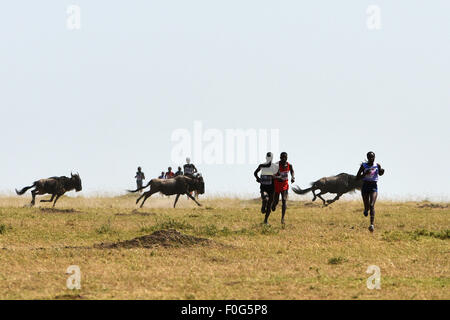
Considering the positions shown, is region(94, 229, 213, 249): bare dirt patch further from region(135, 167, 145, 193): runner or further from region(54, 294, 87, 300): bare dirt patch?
region(135, 167, 145, 193): runner

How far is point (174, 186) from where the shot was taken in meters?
32.8

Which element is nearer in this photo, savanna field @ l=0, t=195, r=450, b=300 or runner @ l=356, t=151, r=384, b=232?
savanna field @ l=0, t=195, r=450, b=300

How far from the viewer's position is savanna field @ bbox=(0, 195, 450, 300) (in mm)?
10773

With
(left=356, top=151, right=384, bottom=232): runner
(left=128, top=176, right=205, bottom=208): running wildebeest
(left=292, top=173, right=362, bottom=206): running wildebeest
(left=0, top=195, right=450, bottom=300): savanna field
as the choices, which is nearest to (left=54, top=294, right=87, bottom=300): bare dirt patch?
(left=0, top=195, right=450, bottom=300): savanna field

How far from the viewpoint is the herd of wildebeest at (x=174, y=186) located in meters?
30.9

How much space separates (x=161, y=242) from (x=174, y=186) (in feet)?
55.2

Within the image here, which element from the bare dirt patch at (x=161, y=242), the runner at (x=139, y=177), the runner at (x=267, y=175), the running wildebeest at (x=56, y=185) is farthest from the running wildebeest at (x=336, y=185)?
the bare dirt patch at (x=161, y=242)

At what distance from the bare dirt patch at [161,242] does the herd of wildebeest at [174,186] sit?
14.5m

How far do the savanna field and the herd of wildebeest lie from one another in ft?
22.5

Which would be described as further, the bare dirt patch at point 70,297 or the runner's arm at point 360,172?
the runner's arm at point 360,172

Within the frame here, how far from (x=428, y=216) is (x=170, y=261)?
1529cm

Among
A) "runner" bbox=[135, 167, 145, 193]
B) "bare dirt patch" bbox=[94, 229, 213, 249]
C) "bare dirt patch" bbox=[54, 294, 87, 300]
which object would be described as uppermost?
"bare dirt patch" bbox=[54, 294, 87, 300]
